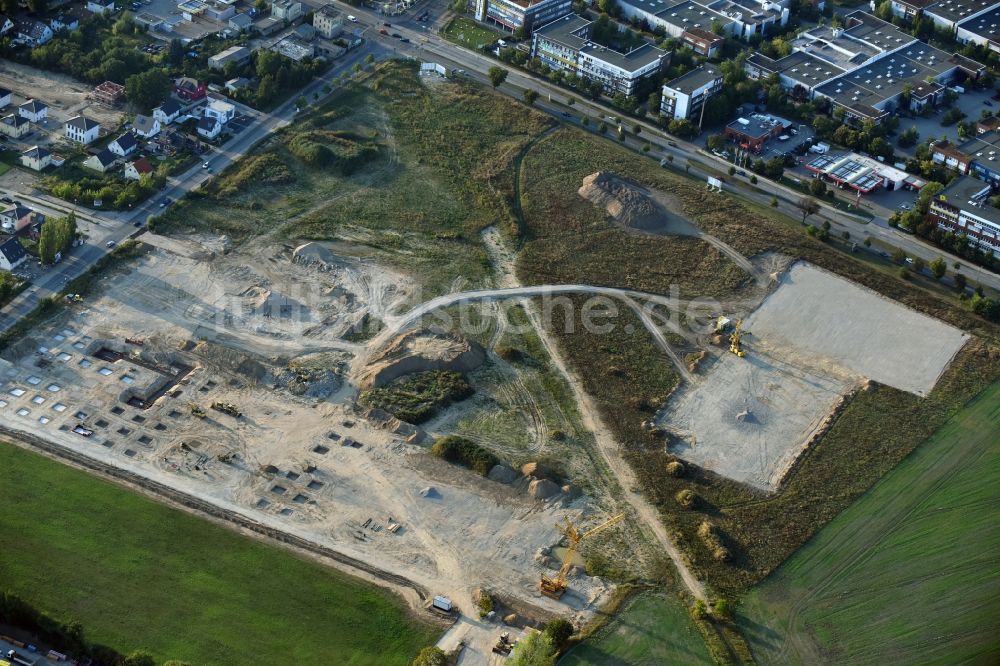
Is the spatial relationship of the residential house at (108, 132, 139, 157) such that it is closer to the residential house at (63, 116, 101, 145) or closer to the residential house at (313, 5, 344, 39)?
the residential house at (63, 116, 101, 145)

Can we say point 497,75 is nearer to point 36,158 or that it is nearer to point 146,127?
point 146,127

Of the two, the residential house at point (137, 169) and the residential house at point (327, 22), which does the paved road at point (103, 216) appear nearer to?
the residential house at point (137, 169)

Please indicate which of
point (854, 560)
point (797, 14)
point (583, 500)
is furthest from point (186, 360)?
point (797, 14)

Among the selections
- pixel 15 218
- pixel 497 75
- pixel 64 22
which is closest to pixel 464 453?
pixel 15 218

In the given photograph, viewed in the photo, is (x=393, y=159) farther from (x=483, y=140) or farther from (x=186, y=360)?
(x=186, y=360)

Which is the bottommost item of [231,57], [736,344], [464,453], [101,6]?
[736,344]

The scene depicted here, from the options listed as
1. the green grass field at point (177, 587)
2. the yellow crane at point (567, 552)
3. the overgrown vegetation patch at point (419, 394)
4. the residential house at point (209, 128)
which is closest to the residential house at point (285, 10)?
the residential house at point (209, 128)
